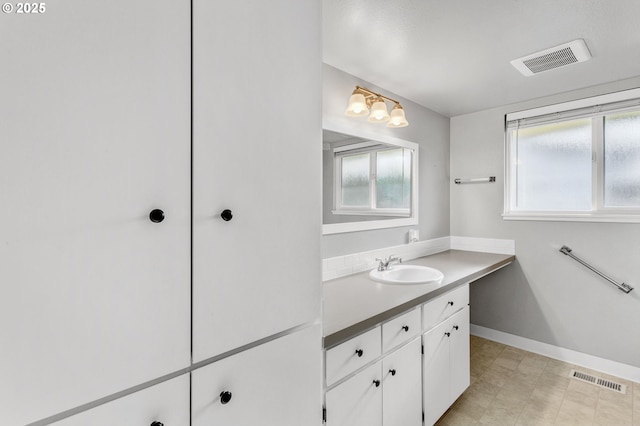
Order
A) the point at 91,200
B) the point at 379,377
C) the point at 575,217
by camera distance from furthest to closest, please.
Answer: the point at 575,217 → the point at 379,377 → the point at 91,200

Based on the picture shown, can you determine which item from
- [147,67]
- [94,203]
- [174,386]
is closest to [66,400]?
[174,386]

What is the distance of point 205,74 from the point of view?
30.1 inches

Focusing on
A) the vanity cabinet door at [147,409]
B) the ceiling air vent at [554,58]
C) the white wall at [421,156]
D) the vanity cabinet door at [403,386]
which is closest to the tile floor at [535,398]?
the vanity cabinet door at [403,386]

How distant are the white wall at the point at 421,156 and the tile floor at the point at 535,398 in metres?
1.20

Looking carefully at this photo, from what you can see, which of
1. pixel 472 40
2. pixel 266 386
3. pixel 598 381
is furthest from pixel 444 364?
pixel 472 40

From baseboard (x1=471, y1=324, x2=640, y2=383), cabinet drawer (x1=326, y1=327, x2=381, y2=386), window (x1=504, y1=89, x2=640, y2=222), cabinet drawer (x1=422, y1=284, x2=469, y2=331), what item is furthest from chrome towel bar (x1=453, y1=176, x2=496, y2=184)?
cabinet drawer (x1=326, y1=327, x2=381, y2=386)

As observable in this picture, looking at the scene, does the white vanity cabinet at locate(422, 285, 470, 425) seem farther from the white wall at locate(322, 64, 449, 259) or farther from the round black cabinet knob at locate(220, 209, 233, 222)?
the round black cabinet knob at locate(220, 209, 233, 222)

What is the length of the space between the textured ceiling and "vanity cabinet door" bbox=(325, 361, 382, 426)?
168 centimetres

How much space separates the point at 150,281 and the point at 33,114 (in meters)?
0.38

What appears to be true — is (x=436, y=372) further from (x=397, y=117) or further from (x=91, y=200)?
(x=91, y=200)

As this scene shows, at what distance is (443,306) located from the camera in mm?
1854

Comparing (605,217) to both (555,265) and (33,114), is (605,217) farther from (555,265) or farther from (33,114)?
(33,114)

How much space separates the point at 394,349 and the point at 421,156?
1918mm

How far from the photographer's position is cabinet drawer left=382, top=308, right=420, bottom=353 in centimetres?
144
